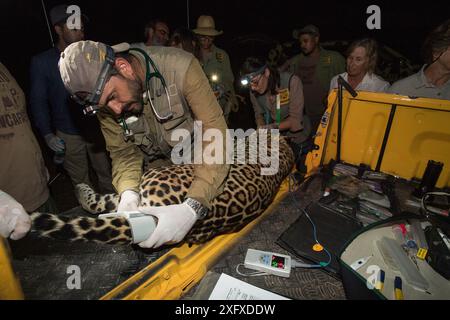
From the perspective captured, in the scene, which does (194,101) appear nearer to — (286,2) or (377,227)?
(377,227)

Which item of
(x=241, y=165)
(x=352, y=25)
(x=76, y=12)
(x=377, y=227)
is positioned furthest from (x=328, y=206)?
(x=352, y=25)

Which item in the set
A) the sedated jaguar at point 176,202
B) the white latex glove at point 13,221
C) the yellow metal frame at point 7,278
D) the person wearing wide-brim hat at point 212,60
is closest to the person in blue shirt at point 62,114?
the sedated jaguar at point 176,202

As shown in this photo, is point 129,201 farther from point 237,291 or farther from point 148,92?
point 237,291

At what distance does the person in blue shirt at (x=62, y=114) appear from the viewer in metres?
3.25

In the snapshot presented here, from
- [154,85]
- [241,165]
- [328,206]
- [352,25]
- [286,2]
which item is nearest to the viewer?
[154,85]

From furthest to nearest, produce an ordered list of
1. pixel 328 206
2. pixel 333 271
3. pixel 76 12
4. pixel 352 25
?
pixel 352 25 < pixel 76 12 < pixel 328 206 < pixel 333 271

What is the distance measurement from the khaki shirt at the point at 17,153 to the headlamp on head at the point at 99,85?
4.07ft

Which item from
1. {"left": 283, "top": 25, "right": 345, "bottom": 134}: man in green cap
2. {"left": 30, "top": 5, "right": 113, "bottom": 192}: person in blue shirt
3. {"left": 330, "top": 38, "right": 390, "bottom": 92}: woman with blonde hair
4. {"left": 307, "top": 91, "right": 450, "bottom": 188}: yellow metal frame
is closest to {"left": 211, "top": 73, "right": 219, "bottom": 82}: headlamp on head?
{"left": 283, "top": 25, "right": 345, "bottom": 134}: man in green cap

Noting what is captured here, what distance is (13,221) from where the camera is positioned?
4.16ft

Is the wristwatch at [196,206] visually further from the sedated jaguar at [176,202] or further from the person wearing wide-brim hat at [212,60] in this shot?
the person wearing wide-brim hat at [212,60]

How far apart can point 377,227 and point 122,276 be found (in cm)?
168

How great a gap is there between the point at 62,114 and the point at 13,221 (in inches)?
106

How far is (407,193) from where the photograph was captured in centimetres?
214

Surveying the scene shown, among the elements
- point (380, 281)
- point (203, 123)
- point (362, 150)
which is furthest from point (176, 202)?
point (362, 150)
